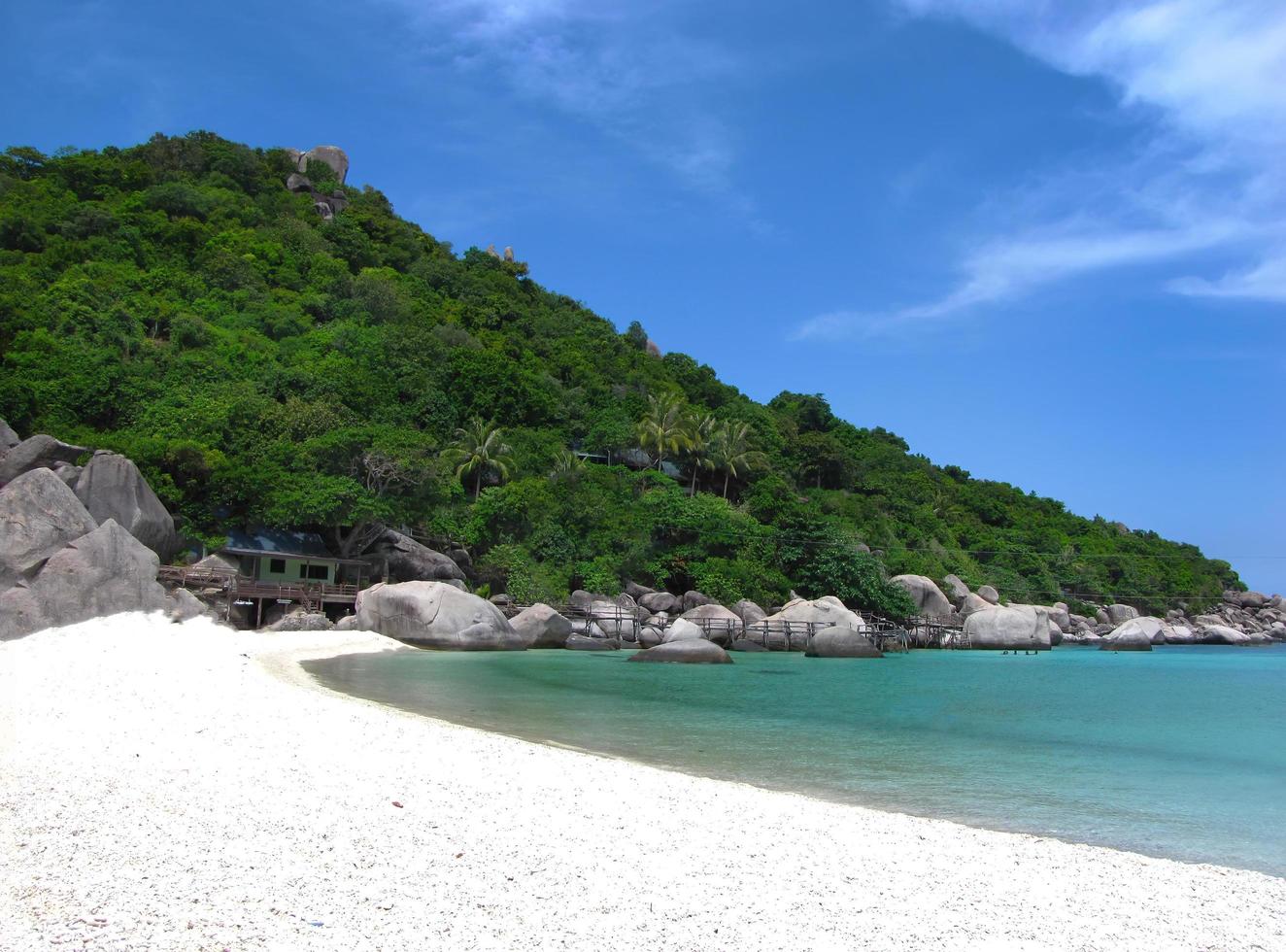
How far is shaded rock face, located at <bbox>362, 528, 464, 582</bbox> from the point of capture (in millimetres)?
36406

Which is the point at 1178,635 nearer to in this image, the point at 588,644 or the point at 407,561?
the point at 588,644

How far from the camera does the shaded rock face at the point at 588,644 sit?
32.8 m

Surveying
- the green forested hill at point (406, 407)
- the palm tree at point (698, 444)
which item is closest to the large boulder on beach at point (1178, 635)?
the green forested hill at point (406, 407)

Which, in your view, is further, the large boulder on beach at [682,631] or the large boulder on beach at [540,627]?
the large boulder on beach at [682,631]

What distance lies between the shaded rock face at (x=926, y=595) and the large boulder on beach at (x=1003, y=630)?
88.0 inches

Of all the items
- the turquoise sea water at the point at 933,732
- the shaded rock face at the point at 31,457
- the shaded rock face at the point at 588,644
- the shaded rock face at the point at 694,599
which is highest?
the shaded rock face at the point at 31,457

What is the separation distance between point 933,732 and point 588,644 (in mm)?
19225

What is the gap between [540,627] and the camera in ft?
104

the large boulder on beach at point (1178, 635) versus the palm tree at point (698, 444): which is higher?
the palm tree at point (698, 444)

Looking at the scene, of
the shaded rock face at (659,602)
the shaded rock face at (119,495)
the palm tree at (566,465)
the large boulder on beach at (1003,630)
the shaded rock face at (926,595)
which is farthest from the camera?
the shaded rock face at (926,595)

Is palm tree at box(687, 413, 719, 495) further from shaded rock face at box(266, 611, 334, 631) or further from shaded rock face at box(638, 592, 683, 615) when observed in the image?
shaded rock face at box(266, 611, 334, 631)

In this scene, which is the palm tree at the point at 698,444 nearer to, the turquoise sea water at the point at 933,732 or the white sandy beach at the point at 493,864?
the turquoise sea water at the point at 933,732

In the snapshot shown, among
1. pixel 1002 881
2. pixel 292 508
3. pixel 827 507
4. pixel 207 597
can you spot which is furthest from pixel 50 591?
pixel 827 507

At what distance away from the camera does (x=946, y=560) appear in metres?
58.5
